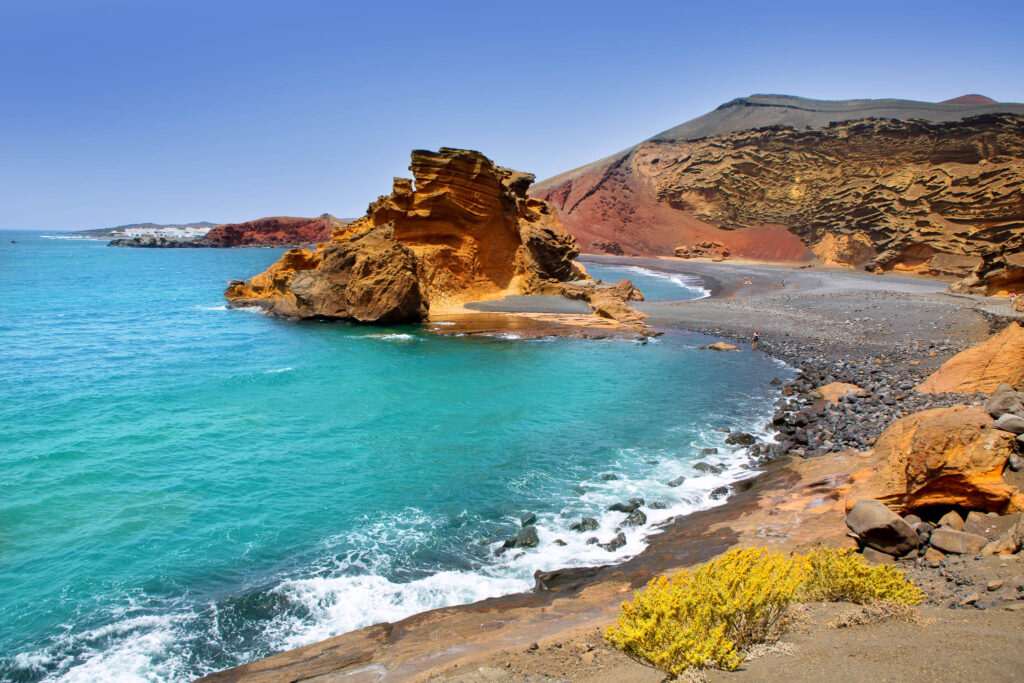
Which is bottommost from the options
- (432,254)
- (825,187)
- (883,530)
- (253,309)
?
(883,530)

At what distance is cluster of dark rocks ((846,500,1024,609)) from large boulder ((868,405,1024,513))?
186mm

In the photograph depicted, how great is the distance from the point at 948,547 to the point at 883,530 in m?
0.60

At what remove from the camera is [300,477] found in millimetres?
10781

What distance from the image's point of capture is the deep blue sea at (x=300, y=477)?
7004 millimetres

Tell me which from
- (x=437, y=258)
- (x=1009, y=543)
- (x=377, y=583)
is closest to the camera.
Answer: (x=1009, y=543)

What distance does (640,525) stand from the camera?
9.11 m

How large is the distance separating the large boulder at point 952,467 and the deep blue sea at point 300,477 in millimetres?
3495

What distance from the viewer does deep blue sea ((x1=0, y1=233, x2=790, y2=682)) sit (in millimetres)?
7004

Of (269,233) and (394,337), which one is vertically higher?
(269,233)

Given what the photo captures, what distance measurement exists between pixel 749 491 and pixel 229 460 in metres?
10.4

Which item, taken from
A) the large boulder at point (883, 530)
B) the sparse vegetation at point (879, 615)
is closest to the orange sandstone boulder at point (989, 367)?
the large boulder at point (883, 530)

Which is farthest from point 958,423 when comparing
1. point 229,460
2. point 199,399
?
point 199,399

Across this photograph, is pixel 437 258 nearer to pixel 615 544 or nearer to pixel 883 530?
pixel 615 544

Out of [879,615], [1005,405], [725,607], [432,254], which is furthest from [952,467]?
[432,254]
